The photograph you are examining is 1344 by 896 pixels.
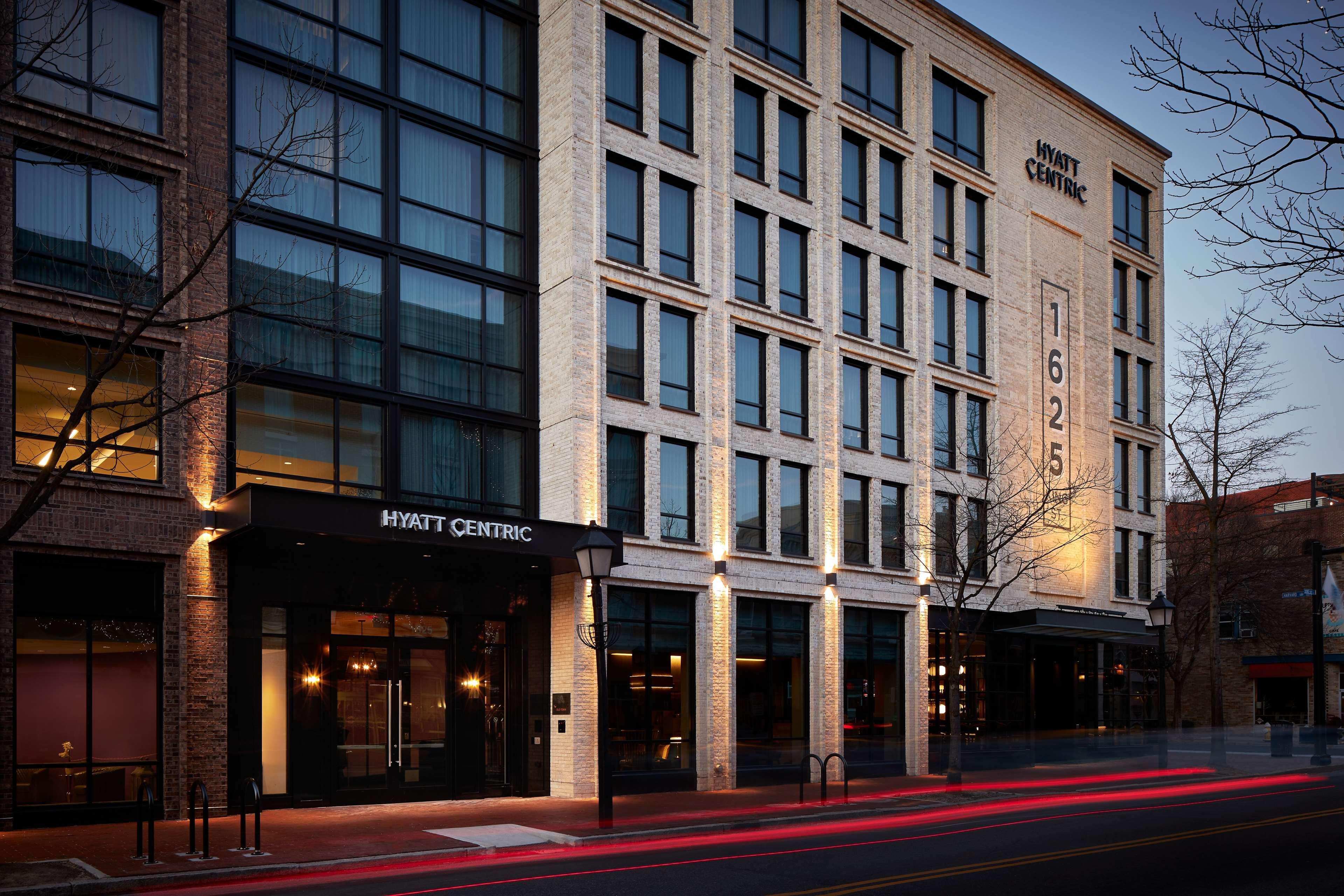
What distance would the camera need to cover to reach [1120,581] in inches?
1590

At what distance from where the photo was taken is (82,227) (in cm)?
1958

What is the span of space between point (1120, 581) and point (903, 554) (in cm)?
1197

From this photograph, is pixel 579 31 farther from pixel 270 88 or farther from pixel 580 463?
pixel 580 463

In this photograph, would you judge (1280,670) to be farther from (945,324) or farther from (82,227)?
(82,227)

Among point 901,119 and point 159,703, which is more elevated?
point 901,119

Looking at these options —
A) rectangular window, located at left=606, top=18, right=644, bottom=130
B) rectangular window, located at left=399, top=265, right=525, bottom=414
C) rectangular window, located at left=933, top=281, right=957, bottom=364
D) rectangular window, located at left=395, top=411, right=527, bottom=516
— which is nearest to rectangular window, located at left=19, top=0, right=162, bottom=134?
rectangular window, located at left=399, top=265, right=525, bottom=414

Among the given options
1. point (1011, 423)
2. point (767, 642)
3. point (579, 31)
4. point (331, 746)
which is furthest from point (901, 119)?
point (331, 746)

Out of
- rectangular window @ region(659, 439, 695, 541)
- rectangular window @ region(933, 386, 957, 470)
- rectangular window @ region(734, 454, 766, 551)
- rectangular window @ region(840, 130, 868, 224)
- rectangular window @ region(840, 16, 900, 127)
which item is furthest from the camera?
rectangular window @ region(933, 386, 957, 470)

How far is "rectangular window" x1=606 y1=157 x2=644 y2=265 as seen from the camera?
2647cm

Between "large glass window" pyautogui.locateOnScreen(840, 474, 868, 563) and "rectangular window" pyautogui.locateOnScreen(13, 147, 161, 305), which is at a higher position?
"rectangular window" pyautogui.locateOnScreen(13, 147, 161, 305)

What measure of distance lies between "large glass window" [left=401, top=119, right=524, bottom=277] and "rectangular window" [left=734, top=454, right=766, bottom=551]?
7.06 metres

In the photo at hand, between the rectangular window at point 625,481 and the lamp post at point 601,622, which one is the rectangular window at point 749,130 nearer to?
the rectangular window at point 625,481

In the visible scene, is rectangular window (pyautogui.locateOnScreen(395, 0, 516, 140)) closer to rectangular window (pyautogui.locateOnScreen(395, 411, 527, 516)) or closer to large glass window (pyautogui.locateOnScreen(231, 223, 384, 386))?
large glass window (pyautogui.locateOnScreen(231, 223, 384, 386))

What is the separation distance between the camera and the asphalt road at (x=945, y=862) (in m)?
13.1
